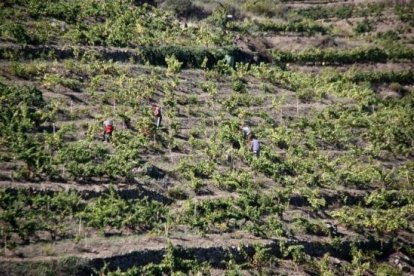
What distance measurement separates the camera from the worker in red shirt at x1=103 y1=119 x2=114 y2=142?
818 inches

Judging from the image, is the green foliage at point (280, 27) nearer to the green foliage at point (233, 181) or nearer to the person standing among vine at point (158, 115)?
the person standing among vine at point (158, 115)

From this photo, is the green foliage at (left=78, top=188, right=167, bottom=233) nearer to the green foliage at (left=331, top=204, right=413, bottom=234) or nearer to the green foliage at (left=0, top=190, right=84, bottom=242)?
the green foliage at (left=0, top=190, right=84, bottom=242)

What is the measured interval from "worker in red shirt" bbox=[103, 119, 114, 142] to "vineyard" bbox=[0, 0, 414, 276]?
0.75ft

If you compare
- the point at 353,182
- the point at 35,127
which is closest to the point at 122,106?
the point at 35,127

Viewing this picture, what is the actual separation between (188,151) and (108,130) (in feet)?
11.9

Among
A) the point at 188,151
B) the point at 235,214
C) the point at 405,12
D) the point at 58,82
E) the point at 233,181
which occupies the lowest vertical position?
the point at 235,214

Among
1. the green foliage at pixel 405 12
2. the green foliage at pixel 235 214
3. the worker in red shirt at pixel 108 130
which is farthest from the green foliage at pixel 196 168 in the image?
the green foliage at pixel 405 12

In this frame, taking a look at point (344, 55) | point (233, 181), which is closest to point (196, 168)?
point (233, 181)

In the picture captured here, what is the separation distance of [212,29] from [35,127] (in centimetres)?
1686

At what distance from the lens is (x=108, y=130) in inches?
818

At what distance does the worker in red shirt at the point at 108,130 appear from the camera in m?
20.8

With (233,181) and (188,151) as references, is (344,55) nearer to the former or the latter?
(188,151)

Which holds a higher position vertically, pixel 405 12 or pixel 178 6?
pixel 405 12

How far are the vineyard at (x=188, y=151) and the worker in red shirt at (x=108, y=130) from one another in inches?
9.0
